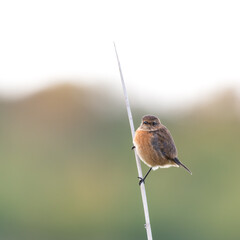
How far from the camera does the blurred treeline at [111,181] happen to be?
62.0ft

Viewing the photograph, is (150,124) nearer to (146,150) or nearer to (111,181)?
(146,150)

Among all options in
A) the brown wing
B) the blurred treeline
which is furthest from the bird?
the blurred treeline

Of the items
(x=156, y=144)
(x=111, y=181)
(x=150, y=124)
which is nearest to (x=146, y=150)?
(x=156, y=144)

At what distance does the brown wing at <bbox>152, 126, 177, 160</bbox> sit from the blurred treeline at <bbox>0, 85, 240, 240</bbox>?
35.8ft

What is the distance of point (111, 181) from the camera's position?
22.0 m

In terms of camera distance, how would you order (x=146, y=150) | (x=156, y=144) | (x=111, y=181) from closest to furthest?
(x=146, y=150)
(x=156, y=144)
(x=111, y=181)

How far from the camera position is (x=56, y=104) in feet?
96.6

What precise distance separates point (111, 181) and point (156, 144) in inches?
610

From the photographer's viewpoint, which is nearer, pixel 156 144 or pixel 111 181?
pixel 156 144

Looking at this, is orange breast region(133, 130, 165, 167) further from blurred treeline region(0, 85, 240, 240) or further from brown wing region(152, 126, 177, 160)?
blurred treeline region(0, 85, 240, 240)

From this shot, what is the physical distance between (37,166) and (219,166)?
6.13 meters

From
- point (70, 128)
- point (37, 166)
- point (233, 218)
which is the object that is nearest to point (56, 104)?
point (70, 128)

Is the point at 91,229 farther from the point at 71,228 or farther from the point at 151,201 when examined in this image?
the point at 151,201

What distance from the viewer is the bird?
6609 mm
